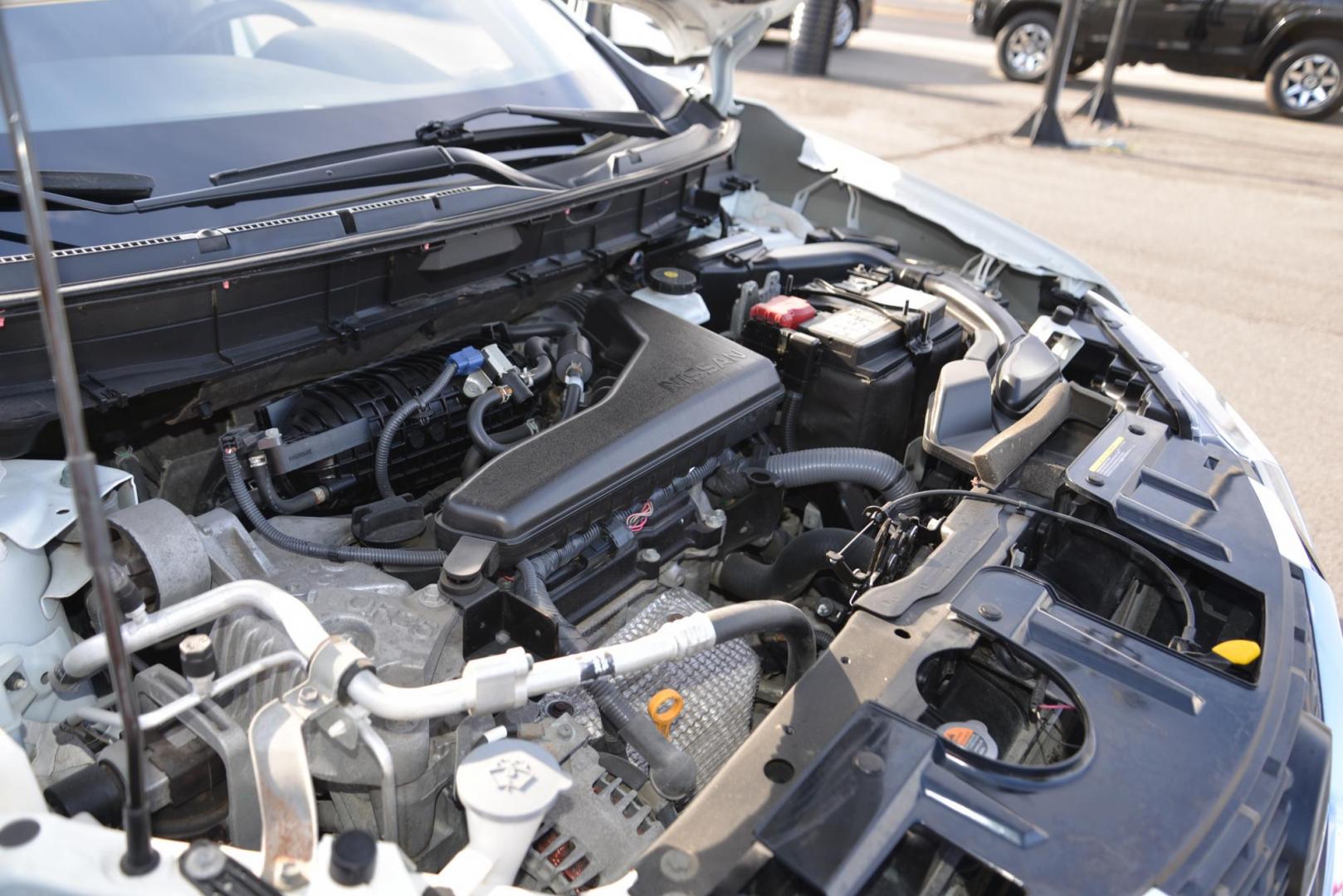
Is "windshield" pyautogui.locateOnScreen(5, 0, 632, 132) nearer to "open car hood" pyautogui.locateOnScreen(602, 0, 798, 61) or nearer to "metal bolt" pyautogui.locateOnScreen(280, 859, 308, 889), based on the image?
"open car hood" pyautogui.locateOnScreen(602, 0, 798, 61)

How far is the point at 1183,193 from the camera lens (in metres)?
7.68

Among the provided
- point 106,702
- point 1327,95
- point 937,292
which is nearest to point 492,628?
point 106,702

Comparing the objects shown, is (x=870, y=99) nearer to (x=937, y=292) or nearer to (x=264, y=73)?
(x=937, y=292)

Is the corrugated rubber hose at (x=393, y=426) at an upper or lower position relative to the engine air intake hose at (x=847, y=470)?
upper

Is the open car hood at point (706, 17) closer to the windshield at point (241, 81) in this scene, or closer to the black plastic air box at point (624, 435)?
the windshield at point (241, 81)

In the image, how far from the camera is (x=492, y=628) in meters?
1.58

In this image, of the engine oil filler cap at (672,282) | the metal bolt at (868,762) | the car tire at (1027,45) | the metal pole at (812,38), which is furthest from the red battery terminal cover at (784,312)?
the car tire at (1027,45)

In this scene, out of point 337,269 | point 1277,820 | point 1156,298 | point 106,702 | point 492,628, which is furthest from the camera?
point 1156,298

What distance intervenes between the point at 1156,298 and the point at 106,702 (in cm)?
543

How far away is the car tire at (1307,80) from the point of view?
9883 millimetres

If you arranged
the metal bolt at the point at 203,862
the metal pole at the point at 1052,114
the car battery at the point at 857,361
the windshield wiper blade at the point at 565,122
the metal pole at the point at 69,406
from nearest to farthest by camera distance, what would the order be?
the metal pole at the point at 69,406
the metal bolt at the point at 203,862
the windshield wiper blade at the point at 565,122
the car battery at the point at 857,361
the metal pole at the point at 1052,114

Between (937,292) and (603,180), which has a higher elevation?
(603,180)

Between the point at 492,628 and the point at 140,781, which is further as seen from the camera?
the point at 492,628

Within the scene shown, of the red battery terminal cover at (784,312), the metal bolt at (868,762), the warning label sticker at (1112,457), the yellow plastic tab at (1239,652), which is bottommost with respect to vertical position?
the yellow plastic tab at (1239,652)
